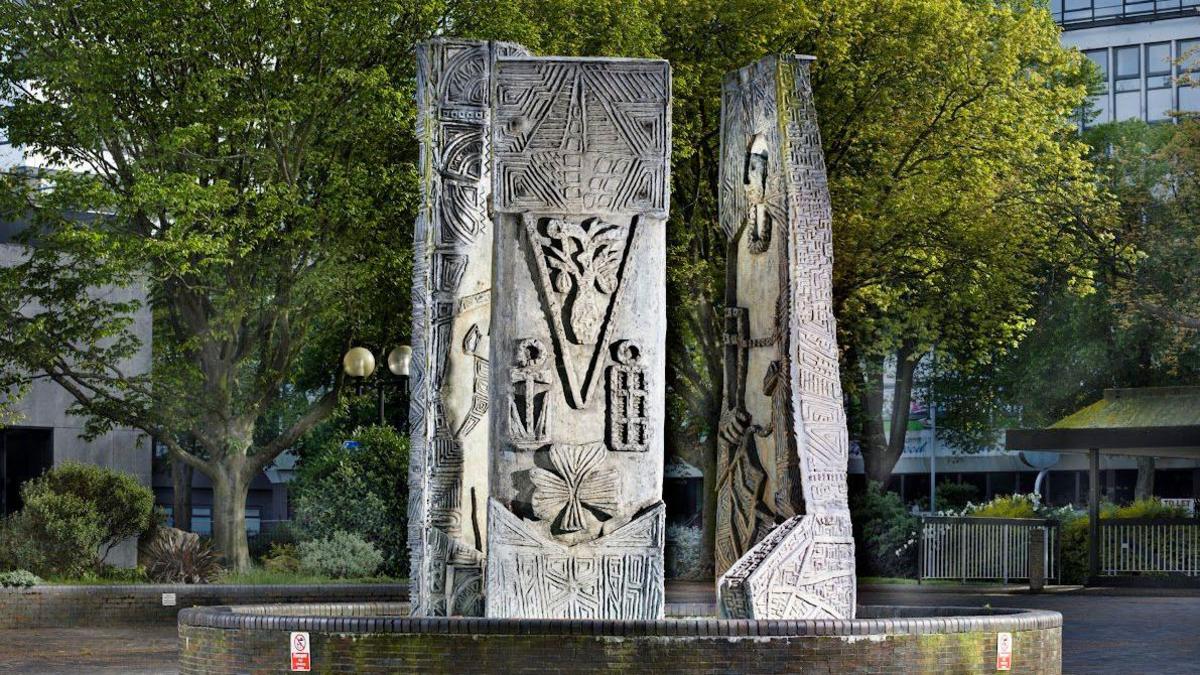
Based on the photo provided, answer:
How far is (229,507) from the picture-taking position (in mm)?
36312

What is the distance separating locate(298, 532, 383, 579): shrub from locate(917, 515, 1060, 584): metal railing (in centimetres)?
1294

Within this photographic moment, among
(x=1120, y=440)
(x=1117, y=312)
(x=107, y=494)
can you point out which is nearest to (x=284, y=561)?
(x=107, y=494)

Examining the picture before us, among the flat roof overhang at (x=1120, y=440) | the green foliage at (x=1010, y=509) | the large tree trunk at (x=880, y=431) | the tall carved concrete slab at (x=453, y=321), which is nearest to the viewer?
the tall carved concrete slab at (x=453, y=321)

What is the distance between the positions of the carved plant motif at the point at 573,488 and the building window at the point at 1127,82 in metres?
Answer: 61.4

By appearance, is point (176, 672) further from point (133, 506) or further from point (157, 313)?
point (157, 313)

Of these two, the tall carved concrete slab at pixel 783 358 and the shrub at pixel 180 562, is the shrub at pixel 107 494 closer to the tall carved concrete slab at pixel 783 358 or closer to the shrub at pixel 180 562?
the shrub at pixel 180 562

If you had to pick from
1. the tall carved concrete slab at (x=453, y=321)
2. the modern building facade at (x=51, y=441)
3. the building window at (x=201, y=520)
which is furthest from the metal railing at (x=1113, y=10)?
the tall carved concrete slab at (x=453, y=321)

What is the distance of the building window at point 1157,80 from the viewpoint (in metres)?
72.5

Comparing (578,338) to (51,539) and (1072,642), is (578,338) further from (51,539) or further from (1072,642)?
(51,539)

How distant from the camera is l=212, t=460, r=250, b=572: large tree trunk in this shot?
3588 centimetres

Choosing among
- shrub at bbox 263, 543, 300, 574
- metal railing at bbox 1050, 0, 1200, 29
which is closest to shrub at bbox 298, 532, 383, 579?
shrub at bbox 263, 543, 300, 574

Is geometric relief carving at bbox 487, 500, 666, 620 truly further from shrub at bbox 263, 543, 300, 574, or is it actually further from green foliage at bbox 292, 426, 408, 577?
shrub at bbox 263, 543, 300, 574

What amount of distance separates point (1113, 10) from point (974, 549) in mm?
39079

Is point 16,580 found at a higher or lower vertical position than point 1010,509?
higher
